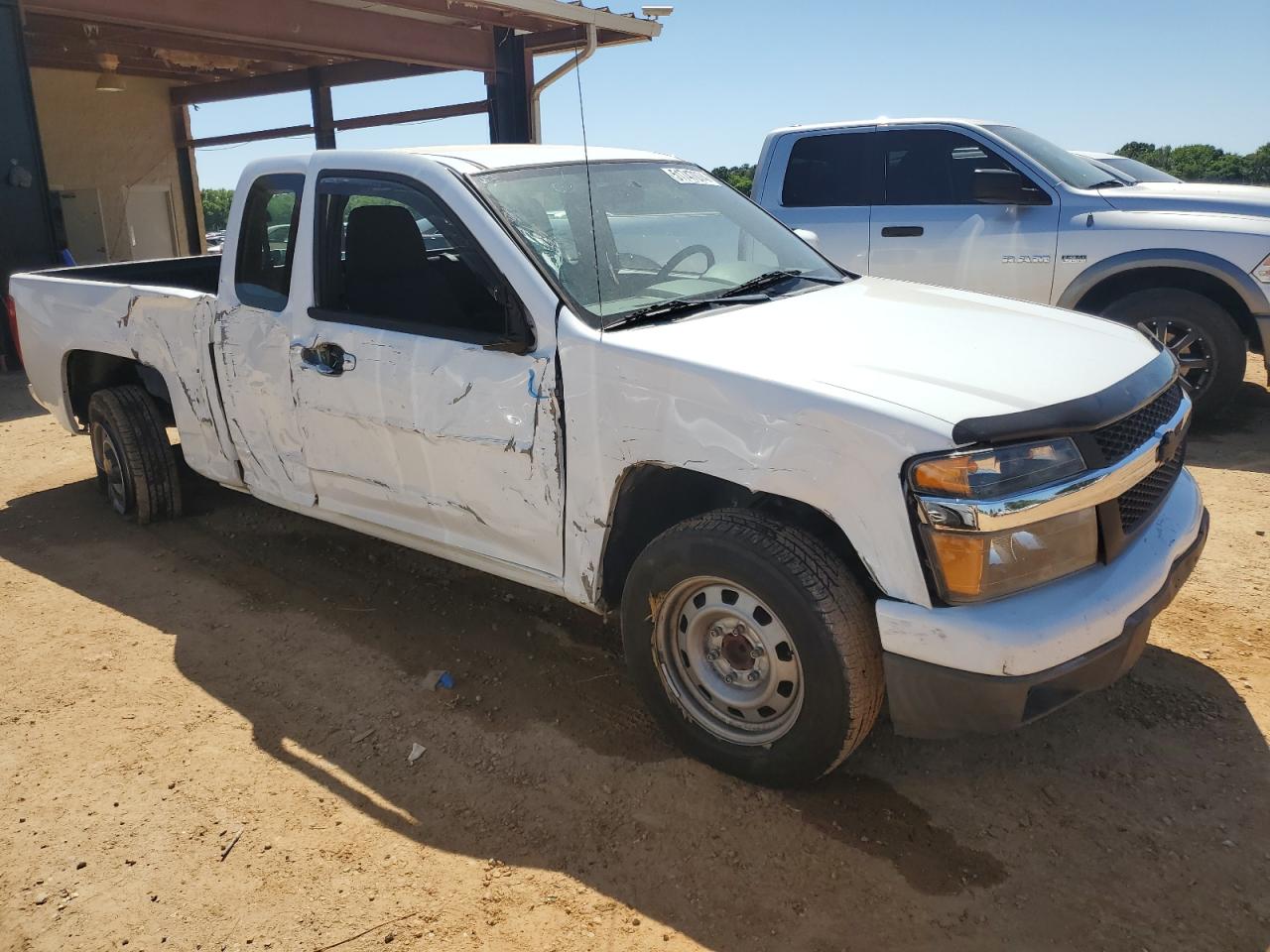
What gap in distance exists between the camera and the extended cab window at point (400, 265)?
3.39 metres

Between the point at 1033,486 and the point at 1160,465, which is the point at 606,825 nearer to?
the point at 1033,486

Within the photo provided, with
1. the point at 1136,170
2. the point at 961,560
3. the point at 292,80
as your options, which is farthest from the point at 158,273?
the point at 292,80

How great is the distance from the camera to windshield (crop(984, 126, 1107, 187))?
6965 millimetres

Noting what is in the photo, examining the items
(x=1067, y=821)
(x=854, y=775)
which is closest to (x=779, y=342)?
(x=854, y=775)

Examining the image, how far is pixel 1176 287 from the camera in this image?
662 cm

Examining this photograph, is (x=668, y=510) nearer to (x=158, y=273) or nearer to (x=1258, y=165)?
(x=158, y=273)

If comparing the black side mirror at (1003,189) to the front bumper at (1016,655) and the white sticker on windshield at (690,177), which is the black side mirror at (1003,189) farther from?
the front bumper at (1016,655)

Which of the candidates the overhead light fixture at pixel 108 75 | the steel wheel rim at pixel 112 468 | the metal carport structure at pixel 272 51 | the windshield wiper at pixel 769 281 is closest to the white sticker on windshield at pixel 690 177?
the windshield wiper at pixel 769 281

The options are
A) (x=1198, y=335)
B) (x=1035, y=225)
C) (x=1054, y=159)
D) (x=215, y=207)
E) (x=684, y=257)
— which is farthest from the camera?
(x=215, y=207)

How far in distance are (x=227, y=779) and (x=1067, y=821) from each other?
259cm

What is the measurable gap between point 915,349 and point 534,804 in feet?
5.89

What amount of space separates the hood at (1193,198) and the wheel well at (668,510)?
4879 mm

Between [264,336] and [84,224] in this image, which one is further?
[84,224]

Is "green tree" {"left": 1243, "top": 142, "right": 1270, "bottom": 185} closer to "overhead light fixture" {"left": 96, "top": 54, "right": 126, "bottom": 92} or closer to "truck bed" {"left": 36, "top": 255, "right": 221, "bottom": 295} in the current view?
"overhead light fixture" {"left": 96, "top": 54, "right": 126, "bottom": 92}
